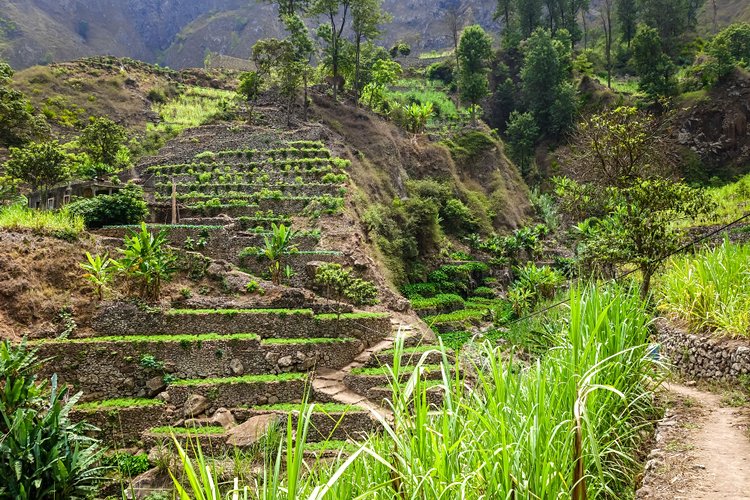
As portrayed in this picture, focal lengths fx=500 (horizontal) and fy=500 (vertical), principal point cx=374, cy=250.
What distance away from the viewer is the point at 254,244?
20422mm

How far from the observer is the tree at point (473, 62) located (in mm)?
42000

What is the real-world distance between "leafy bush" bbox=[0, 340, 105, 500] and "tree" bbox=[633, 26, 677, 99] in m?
43.1

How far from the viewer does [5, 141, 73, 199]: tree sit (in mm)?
24875

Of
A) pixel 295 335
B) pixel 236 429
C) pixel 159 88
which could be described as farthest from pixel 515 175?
pixel 159 88

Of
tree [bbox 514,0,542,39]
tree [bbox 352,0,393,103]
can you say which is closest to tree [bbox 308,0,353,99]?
tree [bbox 352,0,393,103]

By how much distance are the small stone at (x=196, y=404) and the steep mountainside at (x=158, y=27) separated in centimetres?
9750

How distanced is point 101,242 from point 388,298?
10579mm

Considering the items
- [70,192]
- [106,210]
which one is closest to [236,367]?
[106,210]

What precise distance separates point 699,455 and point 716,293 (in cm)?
354

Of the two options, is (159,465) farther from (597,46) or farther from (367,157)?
(597,46)

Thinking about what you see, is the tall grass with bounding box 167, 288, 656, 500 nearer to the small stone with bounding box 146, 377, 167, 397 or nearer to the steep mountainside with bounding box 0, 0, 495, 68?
the small stone with bounding box 146, 377, 167, 397

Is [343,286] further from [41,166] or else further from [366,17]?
[366,17]

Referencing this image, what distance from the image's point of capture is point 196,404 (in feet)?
42.3

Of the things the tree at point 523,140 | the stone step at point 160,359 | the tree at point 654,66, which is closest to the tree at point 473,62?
the tree at point 523,140
